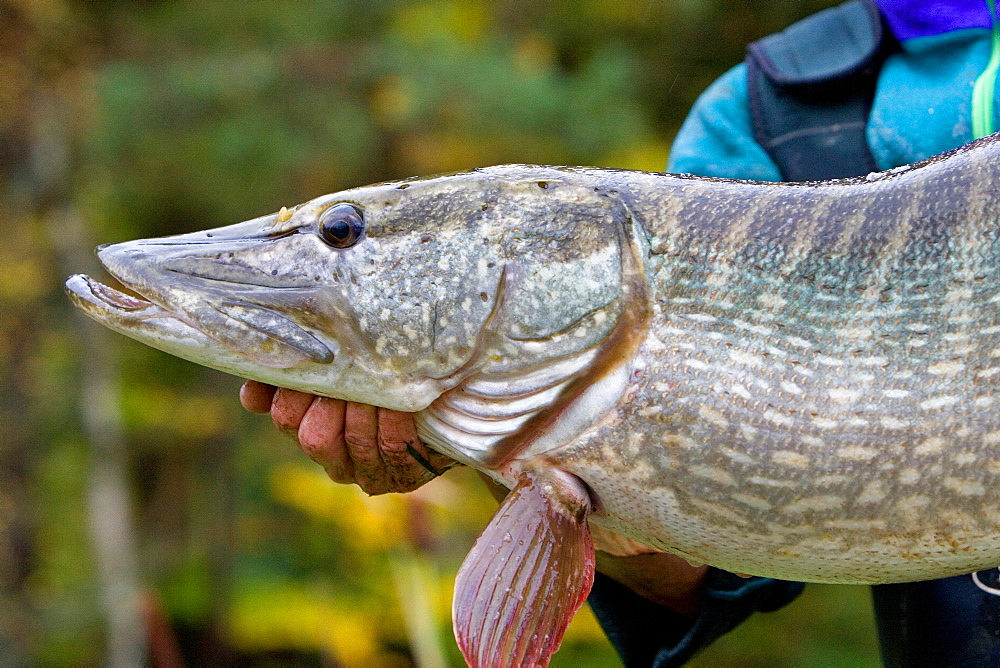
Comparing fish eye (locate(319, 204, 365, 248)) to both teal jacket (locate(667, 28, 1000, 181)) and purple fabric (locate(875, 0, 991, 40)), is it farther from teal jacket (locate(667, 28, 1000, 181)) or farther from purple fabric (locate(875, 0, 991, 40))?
purple fabric (locate(875, 0, 991, 40))

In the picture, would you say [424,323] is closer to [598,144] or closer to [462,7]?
[598,144]

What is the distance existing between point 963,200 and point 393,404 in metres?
0.92

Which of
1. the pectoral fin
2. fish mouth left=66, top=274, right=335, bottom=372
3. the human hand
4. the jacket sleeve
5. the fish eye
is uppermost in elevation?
the jacket sleeve

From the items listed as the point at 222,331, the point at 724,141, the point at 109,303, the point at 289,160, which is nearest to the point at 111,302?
the point at 109,303

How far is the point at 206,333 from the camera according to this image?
148cm

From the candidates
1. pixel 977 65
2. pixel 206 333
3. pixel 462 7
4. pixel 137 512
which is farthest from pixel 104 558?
pixel 977 65

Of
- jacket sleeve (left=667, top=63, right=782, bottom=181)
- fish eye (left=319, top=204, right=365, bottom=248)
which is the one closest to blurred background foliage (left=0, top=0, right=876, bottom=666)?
jacket sleeve (left=667, top=63, right=782, bottom=181)

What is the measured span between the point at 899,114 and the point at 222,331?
1481mm

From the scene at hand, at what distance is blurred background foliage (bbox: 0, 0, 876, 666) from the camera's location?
5934 millimetres

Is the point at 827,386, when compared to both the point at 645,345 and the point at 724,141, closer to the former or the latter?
the point at 645,345

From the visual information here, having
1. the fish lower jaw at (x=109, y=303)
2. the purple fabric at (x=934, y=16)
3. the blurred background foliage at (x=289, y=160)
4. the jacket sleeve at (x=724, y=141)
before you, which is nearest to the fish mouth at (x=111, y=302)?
the fish lower jaw at (x=109, y=303)

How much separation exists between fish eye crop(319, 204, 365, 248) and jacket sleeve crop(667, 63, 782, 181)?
93 cm

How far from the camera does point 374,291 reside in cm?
149

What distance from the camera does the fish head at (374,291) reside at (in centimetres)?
147
